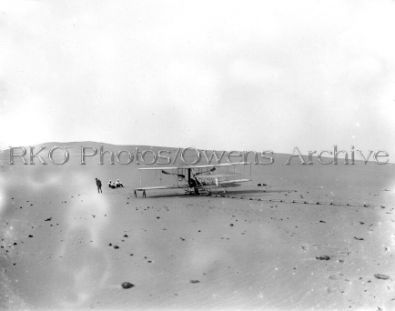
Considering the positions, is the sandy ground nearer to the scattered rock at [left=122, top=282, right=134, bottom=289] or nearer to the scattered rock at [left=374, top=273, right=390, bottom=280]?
the scattered rock at [left=374, top=273, right=390, bottom=280]

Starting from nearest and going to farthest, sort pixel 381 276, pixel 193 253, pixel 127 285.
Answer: pixel 127 285 < pixel 381 276 < pixel 193 253

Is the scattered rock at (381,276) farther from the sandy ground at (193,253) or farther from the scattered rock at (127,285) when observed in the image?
the scattered rock at (127,285)

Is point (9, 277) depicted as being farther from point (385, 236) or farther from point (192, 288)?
point (385, 236)

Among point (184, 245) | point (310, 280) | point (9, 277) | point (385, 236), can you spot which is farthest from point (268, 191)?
point (9, 277)

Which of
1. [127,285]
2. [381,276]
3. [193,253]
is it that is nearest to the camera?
[127,285]

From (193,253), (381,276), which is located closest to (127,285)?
(193,253)

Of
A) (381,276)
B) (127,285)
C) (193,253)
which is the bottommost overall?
(127,285)

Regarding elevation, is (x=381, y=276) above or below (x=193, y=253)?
below

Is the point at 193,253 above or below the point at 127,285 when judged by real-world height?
A: above

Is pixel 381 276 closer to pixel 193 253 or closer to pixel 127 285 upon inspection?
pixel 193 253

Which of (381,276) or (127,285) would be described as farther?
(381,276)
